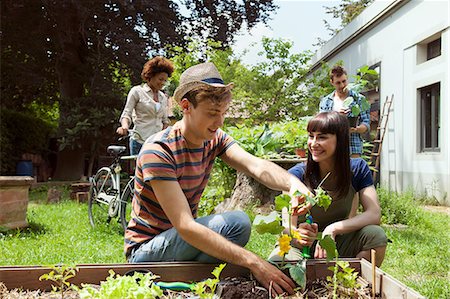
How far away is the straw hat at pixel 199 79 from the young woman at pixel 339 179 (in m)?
0.65

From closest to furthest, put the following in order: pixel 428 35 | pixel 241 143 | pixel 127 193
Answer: pixel 127 193 < pixel 241 143 < pixel 428 35

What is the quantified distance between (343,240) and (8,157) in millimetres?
8234

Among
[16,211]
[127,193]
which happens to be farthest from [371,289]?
[16,211]

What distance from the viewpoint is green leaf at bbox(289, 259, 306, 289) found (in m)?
1.40

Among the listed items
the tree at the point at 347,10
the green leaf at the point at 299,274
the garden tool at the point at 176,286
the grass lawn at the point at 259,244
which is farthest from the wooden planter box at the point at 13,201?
the tree at the point at 347,10

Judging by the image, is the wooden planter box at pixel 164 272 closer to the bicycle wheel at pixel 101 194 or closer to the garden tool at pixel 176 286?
the garden tool at pixel 176 286

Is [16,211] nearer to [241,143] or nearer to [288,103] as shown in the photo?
[241,143]

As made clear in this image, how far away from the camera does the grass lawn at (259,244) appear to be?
110 inches

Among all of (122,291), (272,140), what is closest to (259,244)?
(272,140)

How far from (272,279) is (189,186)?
0.49 meters

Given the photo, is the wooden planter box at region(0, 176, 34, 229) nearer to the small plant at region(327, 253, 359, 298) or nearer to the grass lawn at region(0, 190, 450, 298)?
the grass lawn at region(0, 190, 450, 298)

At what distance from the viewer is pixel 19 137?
9562mm

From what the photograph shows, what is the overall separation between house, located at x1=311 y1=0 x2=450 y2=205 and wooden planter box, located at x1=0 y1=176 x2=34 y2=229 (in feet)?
18.3

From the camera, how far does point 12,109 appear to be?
997cm
